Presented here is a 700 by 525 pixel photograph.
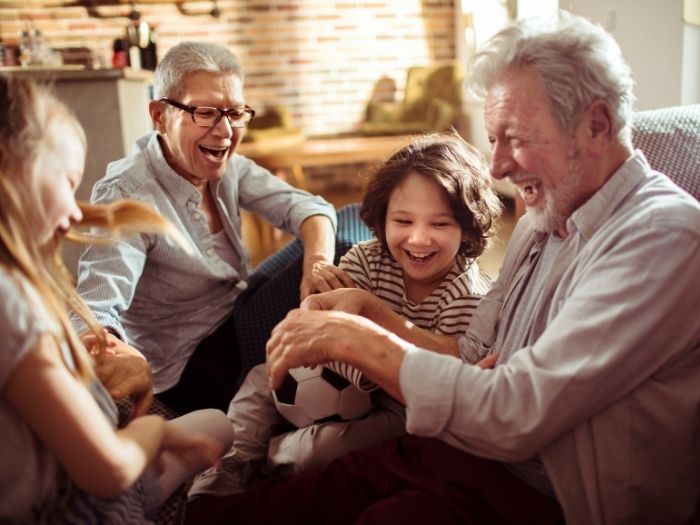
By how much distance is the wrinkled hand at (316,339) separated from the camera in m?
1.17

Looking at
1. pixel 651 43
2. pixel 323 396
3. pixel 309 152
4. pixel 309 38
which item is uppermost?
pixel 309 38

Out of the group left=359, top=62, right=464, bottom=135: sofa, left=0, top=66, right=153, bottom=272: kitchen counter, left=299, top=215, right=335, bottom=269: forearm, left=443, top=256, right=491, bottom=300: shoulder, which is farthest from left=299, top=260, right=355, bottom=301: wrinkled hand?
left=359, top=62, right=464, bottom=135: sofa

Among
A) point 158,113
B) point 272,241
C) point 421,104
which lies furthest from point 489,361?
point 421,104

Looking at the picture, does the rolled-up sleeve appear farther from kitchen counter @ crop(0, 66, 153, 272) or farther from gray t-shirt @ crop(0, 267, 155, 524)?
kitchen counter @ crop(0, 66, 153, 272)

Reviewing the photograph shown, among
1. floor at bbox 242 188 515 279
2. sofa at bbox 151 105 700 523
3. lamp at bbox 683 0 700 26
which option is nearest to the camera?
sofa at bbox 151 105 700 523

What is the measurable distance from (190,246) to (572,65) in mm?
1124

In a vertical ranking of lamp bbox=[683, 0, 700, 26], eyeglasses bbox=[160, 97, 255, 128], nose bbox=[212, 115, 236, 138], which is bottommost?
nose bbox=[212, 115, 236, 138]

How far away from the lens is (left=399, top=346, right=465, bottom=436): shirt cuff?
3.51 ft

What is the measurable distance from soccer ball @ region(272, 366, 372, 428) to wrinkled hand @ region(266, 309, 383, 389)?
1.43 ft

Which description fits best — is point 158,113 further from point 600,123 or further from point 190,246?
point 600,123

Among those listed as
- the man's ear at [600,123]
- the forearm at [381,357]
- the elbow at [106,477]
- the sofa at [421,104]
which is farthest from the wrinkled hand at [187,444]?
the sofa at [421,104]

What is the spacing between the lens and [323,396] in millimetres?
1674

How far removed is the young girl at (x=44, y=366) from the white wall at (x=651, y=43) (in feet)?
10.3

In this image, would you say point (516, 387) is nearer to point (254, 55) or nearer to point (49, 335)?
point (49, 335)
